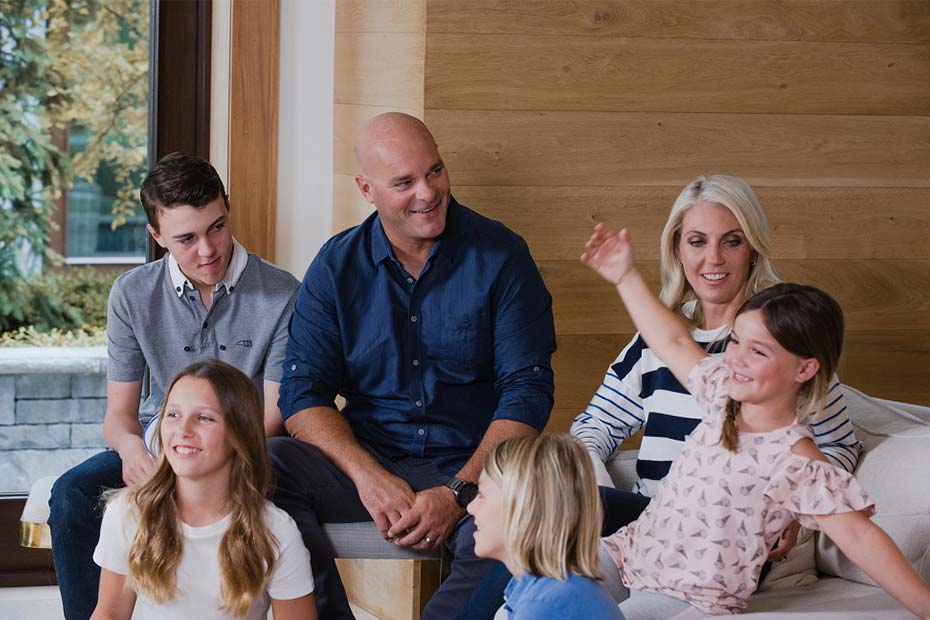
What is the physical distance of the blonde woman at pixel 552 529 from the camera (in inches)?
67.9

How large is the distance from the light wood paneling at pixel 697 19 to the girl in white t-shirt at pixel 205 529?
1088 millimetres

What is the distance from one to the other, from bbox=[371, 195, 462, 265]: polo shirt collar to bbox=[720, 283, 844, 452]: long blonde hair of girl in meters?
0.78

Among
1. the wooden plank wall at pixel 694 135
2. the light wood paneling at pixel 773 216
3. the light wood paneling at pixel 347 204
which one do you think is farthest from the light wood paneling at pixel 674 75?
the light wood paneling at pixel 347 204

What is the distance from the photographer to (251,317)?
2777 mm

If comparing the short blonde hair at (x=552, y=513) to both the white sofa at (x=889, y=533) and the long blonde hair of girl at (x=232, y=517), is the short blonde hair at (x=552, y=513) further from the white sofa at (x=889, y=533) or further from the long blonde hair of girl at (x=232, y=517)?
the long blonde hair of girl at (x=232, y=517)

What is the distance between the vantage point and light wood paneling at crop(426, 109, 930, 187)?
293 centimetres

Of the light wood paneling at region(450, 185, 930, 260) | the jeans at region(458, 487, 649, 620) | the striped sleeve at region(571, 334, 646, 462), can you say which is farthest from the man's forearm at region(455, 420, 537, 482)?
the light wood paneling at region(450, 185, 930, 260)

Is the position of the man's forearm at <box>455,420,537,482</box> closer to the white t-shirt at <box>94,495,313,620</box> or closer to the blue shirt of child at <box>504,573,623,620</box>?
the white t-shirt at <box>94,495,313,620</box>

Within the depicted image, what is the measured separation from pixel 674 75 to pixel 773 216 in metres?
0.43

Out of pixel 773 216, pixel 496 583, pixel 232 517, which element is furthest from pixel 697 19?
pixel 232 517

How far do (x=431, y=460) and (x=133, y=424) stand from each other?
674 mm

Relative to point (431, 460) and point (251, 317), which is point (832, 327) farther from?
point (251, 317)

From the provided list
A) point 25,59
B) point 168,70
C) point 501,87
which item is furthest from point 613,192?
point 25,59

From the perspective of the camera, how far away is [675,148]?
3.02 metres
